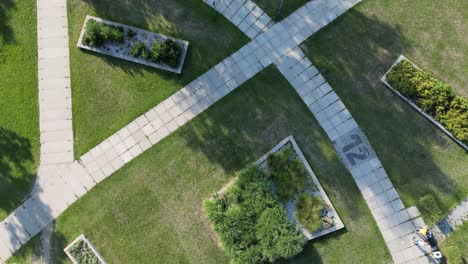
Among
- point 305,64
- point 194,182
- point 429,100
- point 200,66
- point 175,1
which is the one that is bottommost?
point 429,100

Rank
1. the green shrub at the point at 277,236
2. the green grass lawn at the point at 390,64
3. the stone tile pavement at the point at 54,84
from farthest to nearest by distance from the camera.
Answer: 1. the stone tile pavement at the point at 54,84
2. the green grass lawn at the point at 390,64
3. the green shrub at the point at 277,236

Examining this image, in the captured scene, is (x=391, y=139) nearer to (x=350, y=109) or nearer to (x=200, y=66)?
(x=350, y=109)

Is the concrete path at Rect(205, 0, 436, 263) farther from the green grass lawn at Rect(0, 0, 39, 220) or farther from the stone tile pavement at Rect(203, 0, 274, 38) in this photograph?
the green grass lawn at Rect(0, 0, 39, 220)

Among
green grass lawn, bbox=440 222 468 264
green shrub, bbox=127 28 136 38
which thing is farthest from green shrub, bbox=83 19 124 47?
green grass lawn, bbox=440 222 468 264

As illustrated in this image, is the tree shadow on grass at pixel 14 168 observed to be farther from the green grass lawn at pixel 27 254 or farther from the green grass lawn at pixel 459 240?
the green grass lawn at pixel 459 240

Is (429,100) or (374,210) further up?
(429,100)

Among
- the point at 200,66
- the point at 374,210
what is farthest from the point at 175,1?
the point at 374,210

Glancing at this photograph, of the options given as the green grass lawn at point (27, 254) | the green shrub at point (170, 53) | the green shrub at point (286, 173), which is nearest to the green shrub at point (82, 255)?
the green grass lawn at point (27, 254)
